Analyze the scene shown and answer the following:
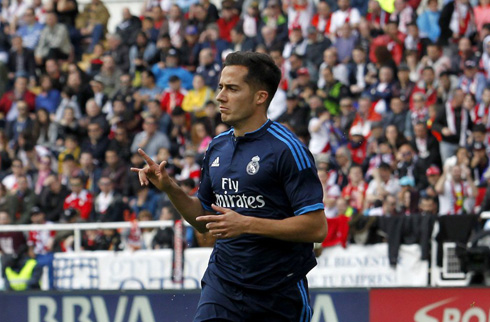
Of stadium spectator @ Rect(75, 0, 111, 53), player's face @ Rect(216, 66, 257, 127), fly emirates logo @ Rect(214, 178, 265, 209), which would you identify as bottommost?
fly emirates logo @ Rect(214, 178, 265, 209)

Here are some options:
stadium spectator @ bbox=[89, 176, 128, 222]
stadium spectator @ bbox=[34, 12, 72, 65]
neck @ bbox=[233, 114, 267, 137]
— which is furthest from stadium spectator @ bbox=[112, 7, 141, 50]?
neck @ bbox=[233, 114, 267, 137]

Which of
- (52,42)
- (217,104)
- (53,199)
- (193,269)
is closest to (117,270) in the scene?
(193,269)

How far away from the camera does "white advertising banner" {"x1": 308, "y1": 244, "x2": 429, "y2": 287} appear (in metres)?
13.7

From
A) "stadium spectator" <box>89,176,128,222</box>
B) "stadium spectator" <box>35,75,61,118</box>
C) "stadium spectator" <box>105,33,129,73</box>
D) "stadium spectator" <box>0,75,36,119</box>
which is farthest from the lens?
"stadium spectator" <box>105,33,129,73</box>

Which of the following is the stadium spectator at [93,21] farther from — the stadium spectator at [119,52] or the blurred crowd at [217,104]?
the stadium spectator at [119,52]

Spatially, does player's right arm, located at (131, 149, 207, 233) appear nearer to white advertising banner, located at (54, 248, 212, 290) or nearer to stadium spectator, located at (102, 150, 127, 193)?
white advertising banner, located at (54, 248, 212, 290)

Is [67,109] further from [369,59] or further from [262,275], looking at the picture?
[262,275]

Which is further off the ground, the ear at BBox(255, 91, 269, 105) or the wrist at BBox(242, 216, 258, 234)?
the ear at BBox(255, 91, 269, 105)

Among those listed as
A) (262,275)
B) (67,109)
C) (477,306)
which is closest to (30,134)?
(67,109)

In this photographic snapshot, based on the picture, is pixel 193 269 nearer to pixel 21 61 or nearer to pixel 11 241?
pixel 11 241

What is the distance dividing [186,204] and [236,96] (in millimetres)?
699

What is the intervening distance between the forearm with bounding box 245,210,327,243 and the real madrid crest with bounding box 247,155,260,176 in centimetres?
32

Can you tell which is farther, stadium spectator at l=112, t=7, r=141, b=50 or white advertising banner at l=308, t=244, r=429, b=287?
stadium spectator at l=112, t=7, r=141, b=50

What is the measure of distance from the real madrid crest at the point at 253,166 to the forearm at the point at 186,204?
1.40 feet
